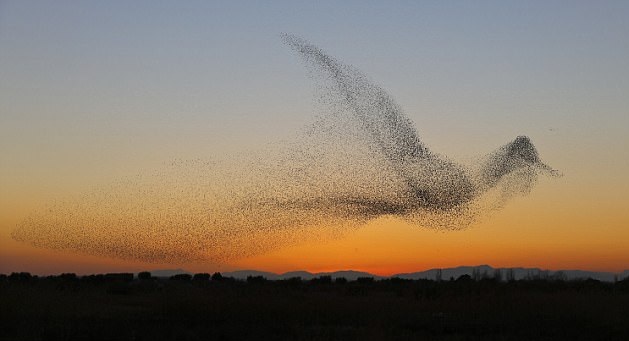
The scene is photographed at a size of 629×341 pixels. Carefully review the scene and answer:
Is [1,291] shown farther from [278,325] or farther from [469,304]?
[469,304]

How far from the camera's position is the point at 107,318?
82.6 feet

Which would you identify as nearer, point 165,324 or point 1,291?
point 165,324

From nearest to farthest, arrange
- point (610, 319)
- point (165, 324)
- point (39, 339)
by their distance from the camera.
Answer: point (39, 339), point (165, 324), point (610, 319)

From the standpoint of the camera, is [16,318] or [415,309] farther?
[415,309]

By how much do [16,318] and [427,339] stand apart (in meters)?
11.6

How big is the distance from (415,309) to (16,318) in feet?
50.4

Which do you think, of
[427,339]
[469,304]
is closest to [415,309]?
[469,304]

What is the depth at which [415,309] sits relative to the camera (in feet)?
103

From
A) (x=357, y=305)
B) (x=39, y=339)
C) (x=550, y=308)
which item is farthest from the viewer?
(x=357, y=305)

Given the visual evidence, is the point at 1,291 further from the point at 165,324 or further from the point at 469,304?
the point at 469,304

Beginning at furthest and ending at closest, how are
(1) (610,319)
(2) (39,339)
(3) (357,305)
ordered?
(3) (357,305), (1) (610,319), (2) (39,339)

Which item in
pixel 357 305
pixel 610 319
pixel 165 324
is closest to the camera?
pixel 165 324

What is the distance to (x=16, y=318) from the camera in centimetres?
2262

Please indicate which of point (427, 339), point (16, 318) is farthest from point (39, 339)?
point (427, 339)
